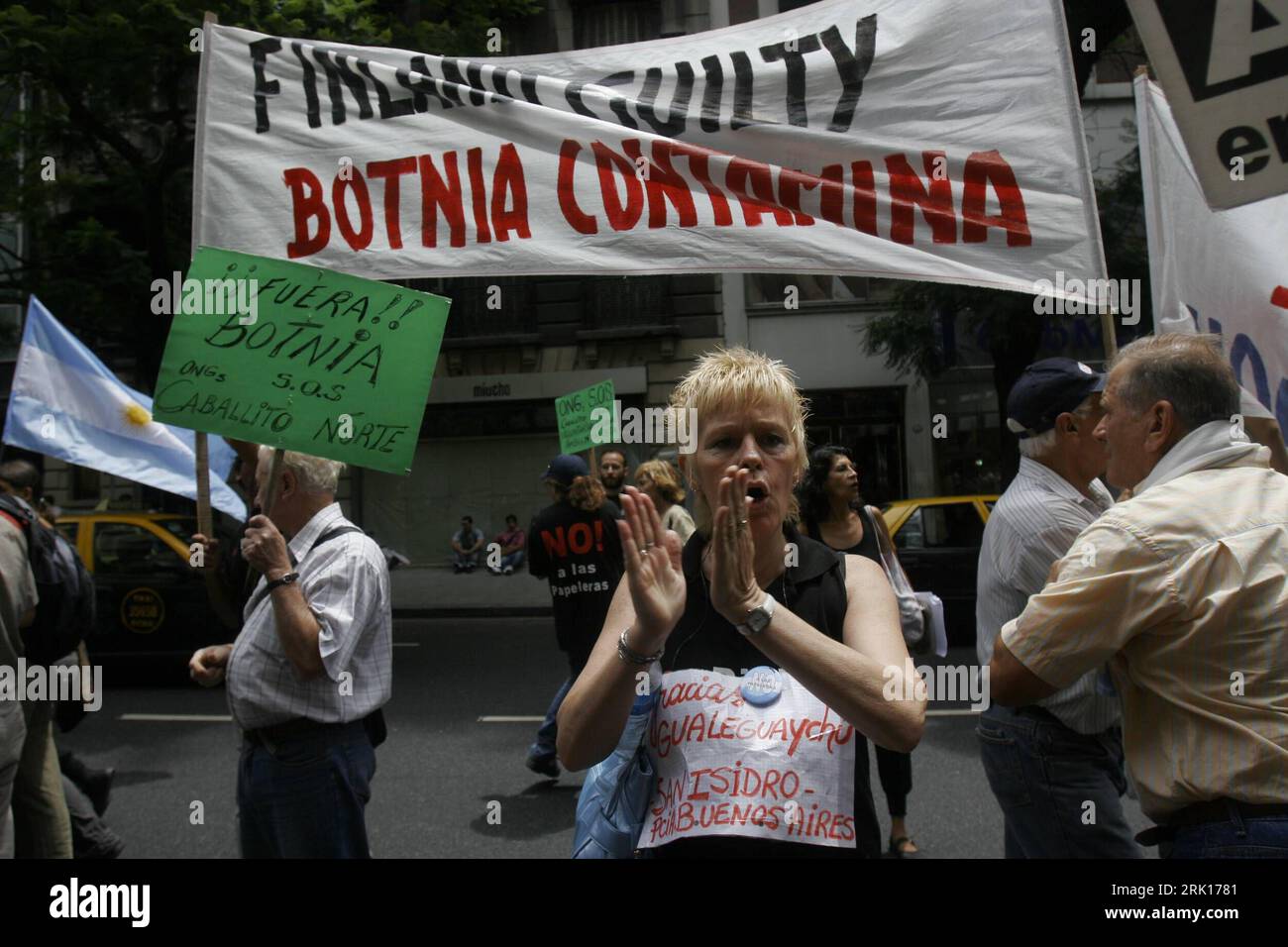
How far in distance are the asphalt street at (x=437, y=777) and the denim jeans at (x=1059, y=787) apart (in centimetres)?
218

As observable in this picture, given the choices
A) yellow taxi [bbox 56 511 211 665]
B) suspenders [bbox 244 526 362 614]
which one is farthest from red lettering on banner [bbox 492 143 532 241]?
yellow taxi [bbox 56 511 211 665]

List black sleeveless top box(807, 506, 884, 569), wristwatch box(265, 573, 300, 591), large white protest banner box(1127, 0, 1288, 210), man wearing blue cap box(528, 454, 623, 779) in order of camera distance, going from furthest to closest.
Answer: man wearing blue cap box(528, 454, 623, 779) → black sleeveless top box(807, 506, 884, 569) → wristwatch box(265, 573, 300, 591) → large white protest banner box(1127, 0, 1288, 210)

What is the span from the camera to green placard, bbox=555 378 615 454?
6055 mm

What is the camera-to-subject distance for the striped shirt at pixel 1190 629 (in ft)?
6.01

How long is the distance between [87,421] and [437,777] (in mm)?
2792

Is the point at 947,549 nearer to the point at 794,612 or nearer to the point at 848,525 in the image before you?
the point at 848,525

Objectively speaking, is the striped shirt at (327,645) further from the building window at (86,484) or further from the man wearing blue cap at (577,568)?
the building window at (86,484)

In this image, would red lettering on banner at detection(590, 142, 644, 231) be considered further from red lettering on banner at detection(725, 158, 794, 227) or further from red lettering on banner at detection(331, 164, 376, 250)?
red lettering on banner at detection(331, 164, 376, 250)

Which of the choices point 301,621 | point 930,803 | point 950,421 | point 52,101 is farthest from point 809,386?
point 301,621

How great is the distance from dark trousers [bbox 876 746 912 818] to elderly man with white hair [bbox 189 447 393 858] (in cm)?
254

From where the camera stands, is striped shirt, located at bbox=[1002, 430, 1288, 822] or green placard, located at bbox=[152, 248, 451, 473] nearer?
striped shirt, located at bbox=[1002, 430, 1288, 822]

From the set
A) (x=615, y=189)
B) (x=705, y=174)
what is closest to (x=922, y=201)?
(x=705, y=174)

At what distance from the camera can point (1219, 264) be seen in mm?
3113

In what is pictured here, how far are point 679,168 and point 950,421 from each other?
53.2 feet
